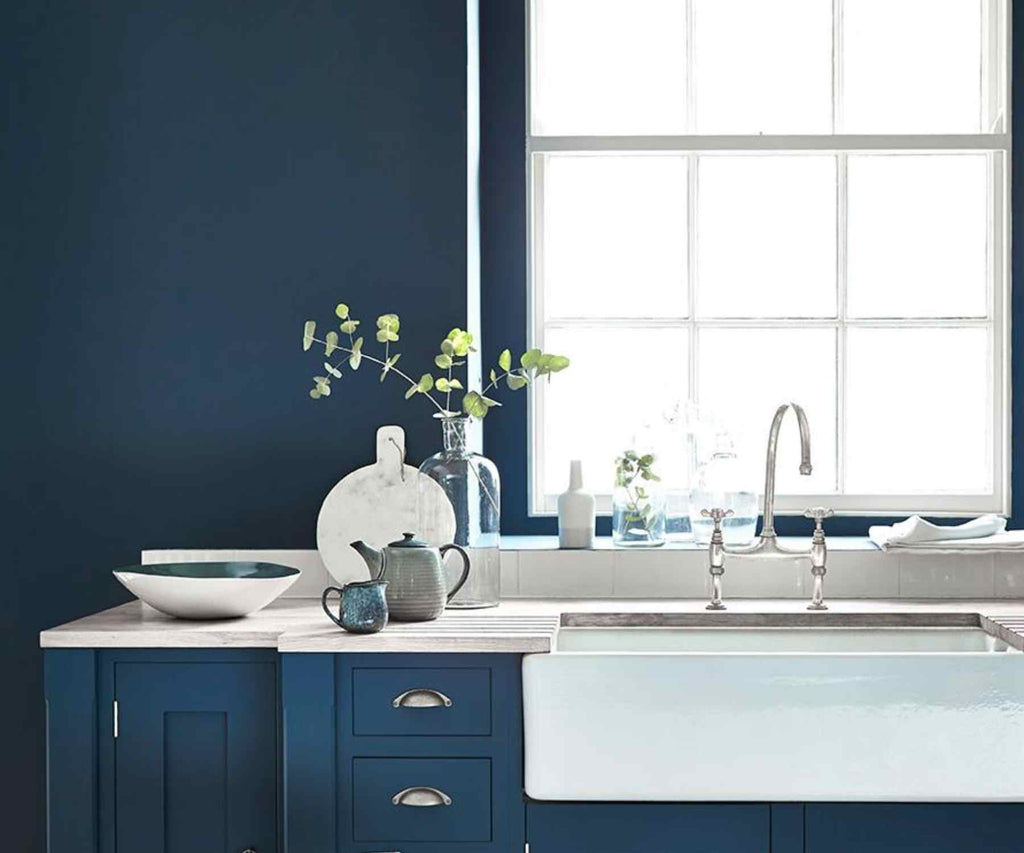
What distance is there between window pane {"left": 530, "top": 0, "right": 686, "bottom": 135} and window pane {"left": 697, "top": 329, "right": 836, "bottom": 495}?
2.11 ft

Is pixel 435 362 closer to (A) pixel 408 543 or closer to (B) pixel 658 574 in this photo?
(A) pixel 408 543

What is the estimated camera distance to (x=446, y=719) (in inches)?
104

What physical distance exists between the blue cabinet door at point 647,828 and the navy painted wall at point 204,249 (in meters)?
1.01

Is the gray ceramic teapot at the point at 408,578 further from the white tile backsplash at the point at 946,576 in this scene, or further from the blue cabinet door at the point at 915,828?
the white tile backsplash at the point at 946,576

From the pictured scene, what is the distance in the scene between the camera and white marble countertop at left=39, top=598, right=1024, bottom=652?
262 centimetres

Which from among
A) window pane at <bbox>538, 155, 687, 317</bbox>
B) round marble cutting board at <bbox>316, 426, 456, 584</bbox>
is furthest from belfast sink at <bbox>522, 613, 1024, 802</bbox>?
window pane at <bbox>538, 155, 687, 317</bbox>

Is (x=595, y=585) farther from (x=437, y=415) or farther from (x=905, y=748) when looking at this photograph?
(x=905, y=748)

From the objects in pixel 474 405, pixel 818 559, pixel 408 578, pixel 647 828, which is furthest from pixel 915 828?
pixel 474 405

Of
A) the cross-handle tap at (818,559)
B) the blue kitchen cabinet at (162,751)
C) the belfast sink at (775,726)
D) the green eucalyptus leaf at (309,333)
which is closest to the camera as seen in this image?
the belfast sink at (775,726)

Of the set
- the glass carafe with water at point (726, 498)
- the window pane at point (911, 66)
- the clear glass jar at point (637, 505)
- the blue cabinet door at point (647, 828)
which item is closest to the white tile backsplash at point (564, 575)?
the clear glass jar at point (637, 505)

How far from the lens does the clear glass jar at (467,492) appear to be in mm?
3059

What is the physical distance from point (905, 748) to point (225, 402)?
1.75m

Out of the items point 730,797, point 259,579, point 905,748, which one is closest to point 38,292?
point 259,579

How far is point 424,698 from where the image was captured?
2639 mm
